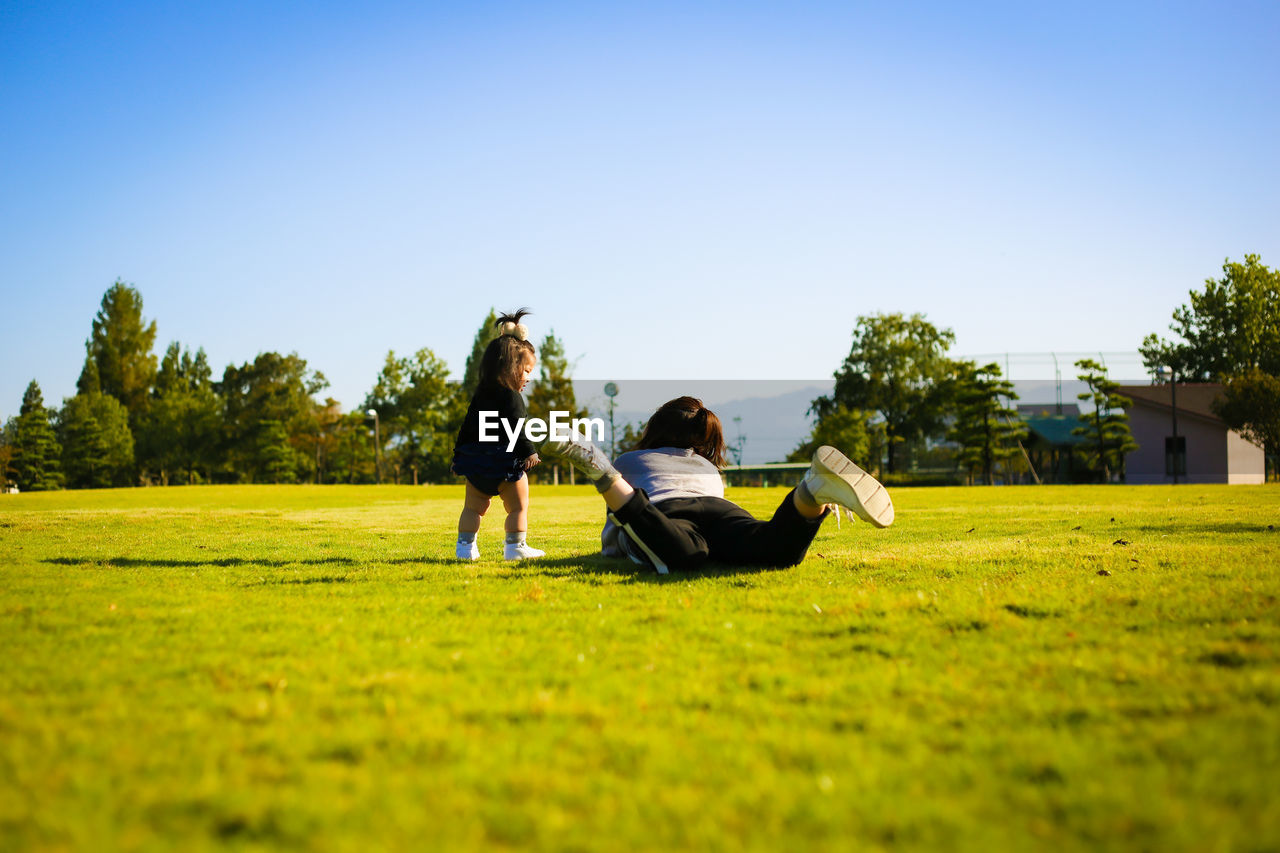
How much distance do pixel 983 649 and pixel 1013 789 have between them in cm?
146

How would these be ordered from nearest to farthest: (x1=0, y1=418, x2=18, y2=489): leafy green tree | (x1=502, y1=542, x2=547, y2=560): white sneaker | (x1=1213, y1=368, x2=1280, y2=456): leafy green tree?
(x1=502, y1=542, x2=547, y2=560): white sneaker < (x1=1213, y1=368, x2=1280, y2=456): leafy green tree < (x1=0, y1=418, x2=18, y2=489): leafy green tree

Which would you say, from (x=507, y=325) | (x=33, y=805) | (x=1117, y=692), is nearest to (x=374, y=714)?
(x=33, y=805)

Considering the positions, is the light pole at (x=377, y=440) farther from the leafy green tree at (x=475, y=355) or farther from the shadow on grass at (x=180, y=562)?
the shadow on grass at (x=180, y=562)

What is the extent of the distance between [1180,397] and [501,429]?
5386cm

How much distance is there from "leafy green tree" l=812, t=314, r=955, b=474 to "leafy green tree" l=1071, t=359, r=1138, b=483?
666 inches

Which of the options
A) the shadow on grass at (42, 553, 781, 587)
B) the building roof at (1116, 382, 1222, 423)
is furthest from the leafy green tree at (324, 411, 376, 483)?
the shadow on grass at (42, 553, 781, 587)

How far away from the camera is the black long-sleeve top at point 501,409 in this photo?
648 centimetres

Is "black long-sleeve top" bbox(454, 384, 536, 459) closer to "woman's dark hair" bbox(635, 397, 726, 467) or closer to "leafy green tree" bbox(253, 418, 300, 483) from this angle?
"woman's dark hair" bbox(635, 397, 726, 467)

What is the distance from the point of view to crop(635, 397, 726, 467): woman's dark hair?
680cm

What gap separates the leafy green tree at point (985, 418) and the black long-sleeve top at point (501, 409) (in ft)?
139

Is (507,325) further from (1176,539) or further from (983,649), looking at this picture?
(1176,539)

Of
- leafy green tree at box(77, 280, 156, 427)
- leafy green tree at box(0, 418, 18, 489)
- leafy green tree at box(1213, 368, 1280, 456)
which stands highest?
leafy green tree at box(77, 280, 156, 427)

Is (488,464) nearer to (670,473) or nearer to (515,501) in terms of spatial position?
(515,501)

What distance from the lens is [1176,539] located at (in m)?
8.12
